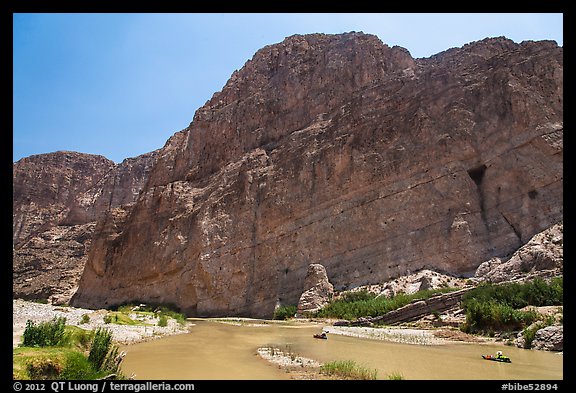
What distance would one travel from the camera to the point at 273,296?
4041 centimetres

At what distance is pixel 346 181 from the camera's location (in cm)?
4225

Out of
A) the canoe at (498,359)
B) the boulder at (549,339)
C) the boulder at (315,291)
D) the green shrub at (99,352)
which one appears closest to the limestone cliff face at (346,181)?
the boulder at (315,291)

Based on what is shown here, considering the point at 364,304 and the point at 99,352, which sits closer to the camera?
the point at 99,352

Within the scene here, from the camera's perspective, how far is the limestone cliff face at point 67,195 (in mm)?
83562

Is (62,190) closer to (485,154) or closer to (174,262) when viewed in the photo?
(174,262)

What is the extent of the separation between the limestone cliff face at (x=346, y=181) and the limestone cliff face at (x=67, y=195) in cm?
2661

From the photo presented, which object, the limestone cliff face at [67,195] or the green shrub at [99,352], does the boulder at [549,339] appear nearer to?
the green shrub at [99,352]

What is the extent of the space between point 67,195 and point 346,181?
8954 cm

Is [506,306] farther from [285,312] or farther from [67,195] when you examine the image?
[67,195]

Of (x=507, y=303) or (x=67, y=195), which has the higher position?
(x=67, y=195)

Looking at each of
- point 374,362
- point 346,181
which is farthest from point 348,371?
point 346,181

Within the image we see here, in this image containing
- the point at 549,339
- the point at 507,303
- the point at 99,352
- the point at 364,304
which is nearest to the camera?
the point at 99,352
